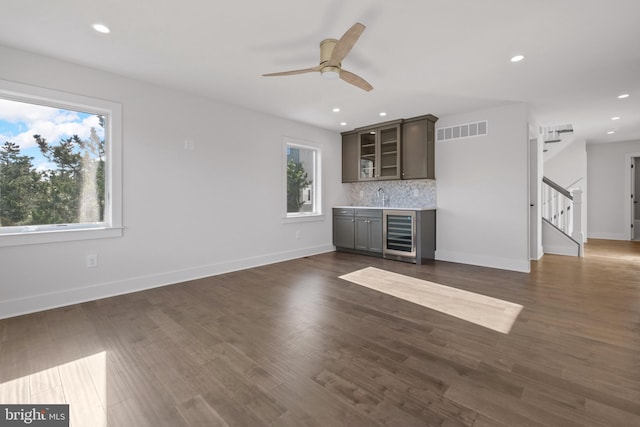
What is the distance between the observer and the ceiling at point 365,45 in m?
2.25

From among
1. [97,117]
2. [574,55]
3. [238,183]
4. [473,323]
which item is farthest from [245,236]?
[574,55]

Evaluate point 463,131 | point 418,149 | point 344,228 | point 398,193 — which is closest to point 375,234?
point 344,228

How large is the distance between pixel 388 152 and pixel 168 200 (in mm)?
3870

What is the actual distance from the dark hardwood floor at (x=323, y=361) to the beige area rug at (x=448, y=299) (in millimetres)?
140

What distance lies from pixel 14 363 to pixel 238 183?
3.10 m

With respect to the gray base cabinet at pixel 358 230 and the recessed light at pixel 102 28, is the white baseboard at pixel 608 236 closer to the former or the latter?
the gray base cabinet at pixel 358 230

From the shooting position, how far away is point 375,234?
5.52m

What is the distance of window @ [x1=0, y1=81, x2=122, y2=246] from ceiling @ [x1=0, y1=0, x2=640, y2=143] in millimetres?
503

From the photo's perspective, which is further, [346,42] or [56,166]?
[56,166]

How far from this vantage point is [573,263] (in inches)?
195

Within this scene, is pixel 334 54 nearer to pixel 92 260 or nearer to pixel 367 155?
pixel 92 260

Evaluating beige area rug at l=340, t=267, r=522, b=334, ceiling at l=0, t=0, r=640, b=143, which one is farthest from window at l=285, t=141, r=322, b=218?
beige area rug at l=340, t=267, r=522, b=334

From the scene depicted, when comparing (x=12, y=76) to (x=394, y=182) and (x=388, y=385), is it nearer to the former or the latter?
(x=388, y=385)

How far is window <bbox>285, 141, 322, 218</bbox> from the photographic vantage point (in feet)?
18.2
